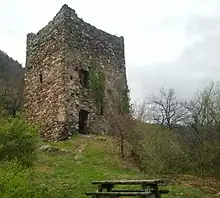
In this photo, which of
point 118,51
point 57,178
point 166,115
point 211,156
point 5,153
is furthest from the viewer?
point 166,115

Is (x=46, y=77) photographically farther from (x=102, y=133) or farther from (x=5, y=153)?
(x=5, y=153)

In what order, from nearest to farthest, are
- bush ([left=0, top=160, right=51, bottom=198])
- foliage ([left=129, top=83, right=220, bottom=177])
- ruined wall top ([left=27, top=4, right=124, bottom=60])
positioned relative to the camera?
bush ([left=0, top=160, right=51, bottom=198])
foliage ([left=129, top=83, right=220, bottom=177])
ruined wall top ([left=27, top=4, right=124, bottom=60])

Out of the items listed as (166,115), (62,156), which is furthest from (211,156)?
(166,115)

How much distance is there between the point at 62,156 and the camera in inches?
615

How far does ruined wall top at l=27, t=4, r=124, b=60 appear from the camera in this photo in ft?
68.3

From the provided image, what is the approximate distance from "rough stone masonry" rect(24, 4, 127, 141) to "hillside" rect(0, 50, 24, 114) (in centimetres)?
343

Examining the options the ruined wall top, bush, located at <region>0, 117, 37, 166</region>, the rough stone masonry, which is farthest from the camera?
the ruined wall top

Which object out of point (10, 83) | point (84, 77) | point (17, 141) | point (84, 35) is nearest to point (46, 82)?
point (84, 77)

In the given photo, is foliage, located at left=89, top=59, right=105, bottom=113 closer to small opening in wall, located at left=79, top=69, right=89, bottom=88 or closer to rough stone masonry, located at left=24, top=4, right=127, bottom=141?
rough stone masonry, located at left=24, top=4, right=127, bottom=141

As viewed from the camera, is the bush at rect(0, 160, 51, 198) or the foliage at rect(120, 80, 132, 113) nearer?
the bush at rect(0, 160, 51, 198)

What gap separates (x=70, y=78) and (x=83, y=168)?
7.01 metres

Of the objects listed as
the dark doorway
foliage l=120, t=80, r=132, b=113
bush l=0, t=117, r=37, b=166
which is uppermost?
foliage l=120, t=80, r=132, b=113

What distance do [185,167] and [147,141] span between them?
1.85 m

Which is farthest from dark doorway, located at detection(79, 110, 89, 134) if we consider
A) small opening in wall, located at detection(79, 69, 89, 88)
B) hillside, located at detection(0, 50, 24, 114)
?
hillside, located at detection(0, 50, 24, 114)
